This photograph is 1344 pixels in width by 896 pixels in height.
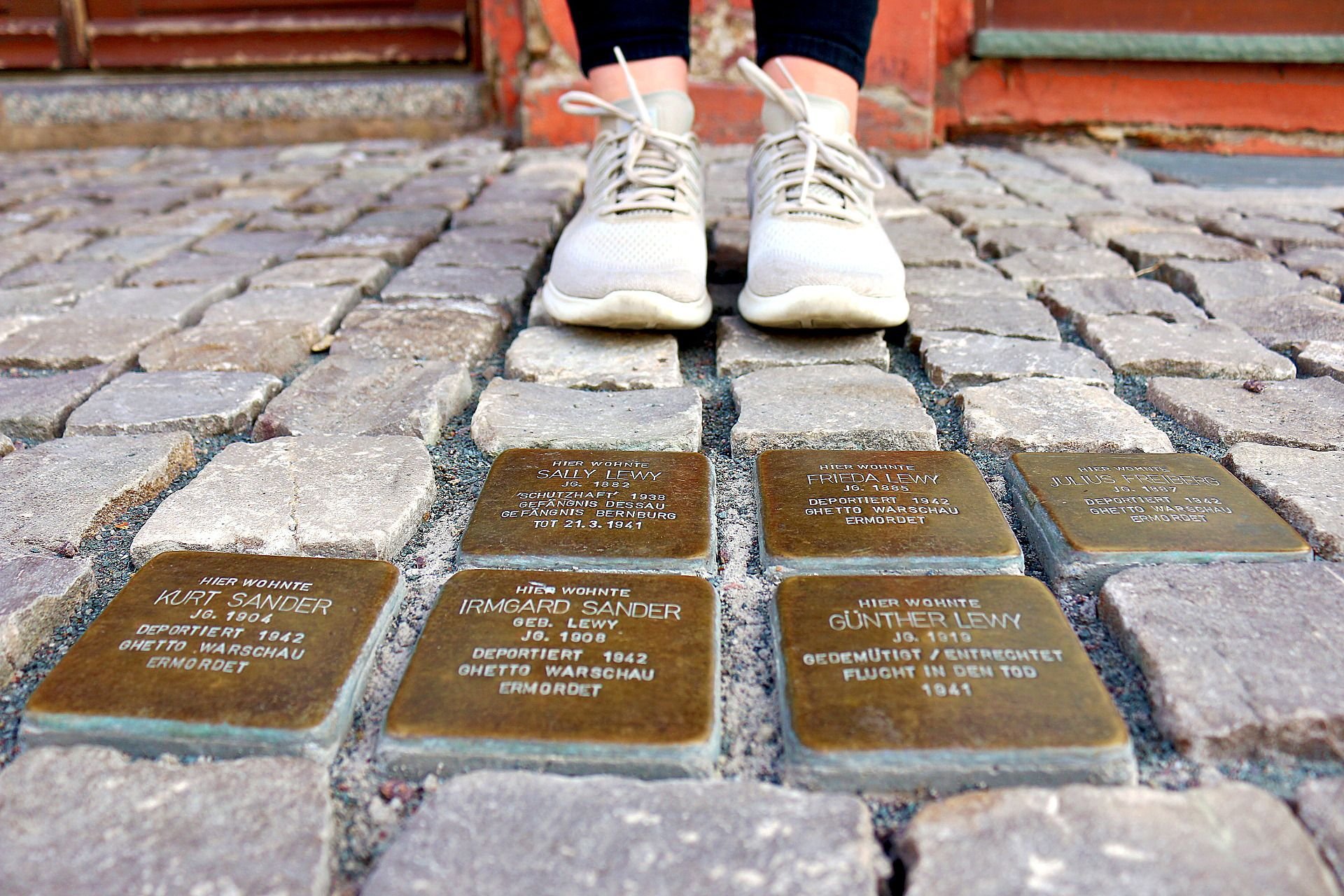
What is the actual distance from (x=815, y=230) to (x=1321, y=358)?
0.84m

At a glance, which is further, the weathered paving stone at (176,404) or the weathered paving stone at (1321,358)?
the weathered paving stone at (1321,358)

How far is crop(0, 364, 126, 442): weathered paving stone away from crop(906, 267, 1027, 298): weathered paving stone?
145 cm

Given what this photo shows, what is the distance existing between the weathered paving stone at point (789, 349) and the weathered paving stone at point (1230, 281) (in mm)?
720

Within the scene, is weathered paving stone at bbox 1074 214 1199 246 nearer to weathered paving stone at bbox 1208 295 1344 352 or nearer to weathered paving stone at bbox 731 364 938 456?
weathered paving stone at bbox 1208 295 1344 352

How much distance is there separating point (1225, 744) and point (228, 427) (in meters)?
1.28

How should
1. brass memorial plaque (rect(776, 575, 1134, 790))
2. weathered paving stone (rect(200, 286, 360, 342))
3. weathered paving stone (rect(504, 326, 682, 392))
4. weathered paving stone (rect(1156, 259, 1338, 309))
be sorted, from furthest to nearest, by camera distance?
weathered paving stone (rect(1156, 259, 1338, 309)) → weathered paving stone (rect(200, 286, 360, 342)) → weathered paving stone (rect(504, 326, 682, 392)) → brass memorial plaque (rect(776, 575, 1134, 790))

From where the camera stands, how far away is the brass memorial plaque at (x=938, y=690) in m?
0.74

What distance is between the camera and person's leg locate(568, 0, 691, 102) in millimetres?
1808

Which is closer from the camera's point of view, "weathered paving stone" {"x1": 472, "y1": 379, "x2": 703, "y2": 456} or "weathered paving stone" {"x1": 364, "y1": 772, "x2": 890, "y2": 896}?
"weathered paving stone" {"x1": 364, "y1": 772, "x2": 890, "y2": 896}

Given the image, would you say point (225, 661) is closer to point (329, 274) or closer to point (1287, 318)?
point (329, 274)

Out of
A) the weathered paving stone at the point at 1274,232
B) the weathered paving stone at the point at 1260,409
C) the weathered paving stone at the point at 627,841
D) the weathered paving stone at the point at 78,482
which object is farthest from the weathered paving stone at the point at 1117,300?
→ the weathered paving stone at the point at 78,482

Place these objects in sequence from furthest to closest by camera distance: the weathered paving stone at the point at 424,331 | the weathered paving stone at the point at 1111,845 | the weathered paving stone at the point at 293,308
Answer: the weathered paving stone at the point at 293,308
the weathered paving stone at the point at 424,331
the weathered paving stone at the point at 1111,845

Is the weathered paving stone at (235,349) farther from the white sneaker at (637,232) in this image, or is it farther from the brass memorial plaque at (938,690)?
the brass memorial plaque at (938,690)

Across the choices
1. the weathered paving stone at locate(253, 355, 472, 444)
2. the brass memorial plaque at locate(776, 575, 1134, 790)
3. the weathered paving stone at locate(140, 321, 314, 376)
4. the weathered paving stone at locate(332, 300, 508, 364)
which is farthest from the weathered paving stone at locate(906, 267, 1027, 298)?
the weathered paving stone at locate(140, 321, 314, 376)
